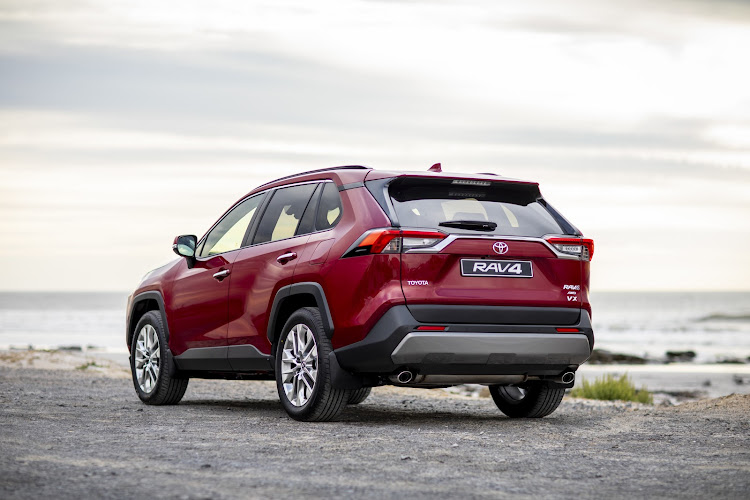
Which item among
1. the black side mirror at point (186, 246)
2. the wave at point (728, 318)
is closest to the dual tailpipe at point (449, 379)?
the black side mirror at point (186, 246)

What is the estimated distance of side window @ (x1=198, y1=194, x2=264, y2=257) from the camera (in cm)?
914

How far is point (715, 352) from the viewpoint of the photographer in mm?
31641

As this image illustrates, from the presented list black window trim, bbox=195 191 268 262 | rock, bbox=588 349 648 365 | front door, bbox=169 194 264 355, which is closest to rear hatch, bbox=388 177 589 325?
black window trim, bbox=195 191 268 262

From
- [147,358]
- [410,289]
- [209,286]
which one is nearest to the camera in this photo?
[410,289]

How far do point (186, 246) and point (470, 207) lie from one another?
3.17m

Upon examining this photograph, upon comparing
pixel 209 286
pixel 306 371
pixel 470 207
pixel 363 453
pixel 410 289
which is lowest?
pixel 363 453

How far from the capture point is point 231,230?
934 cm

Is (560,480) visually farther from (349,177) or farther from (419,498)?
(349,177)

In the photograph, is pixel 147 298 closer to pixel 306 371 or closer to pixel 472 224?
pixel 306 371

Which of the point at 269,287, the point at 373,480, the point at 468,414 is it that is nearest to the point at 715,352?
the point at 468,414

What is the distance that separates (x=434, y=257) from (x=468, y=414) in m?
2.82

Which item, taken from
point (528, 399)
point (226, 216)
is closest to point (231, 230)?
point (226, 216)

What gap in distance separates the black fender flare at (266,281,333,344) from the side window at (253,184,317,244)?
21.2 inches

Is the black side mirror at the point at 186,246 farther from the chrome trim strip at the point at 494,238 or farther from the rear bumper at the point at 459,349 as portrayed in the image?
the chrome trim strip at the point at 494,238
